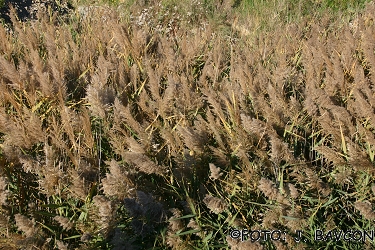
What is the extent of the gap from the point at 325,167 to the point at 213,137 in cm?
64

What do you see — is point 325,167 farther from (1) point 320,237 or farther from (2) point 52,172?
(2) point 52,172

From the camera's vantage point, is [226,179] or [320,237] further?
[226,179]

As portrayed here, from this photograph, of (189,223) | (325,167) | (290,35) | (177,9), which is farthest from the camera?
(177,9)

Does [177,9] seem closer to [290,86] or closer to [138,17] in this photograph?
[138,17]

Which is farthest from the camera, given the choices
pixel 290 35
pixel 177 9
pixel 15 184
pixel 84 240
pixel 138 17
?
pixel 177 9

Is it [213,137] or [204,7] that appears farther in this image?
[204,7]

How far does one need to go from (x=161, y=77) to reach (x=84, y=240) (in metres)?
1.57

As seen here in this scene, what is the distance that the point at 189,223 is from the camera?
1867mm

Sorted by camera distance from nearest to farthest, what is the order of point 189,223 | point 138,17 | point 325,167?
1. point 189,223
2. point 325,167
3. point 138,17

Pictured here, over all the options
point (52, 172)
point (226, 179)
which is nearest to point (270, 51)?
point (226, 179)

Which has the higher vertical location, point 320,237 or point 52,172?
point 52,172

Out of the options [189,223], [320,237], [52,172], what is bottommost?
[320,237]

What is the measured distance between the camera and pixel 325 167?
2330 mm

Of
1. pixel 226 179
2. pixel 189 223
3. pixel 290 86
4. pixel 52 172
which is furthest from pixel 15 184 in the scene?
pixel 290 86
